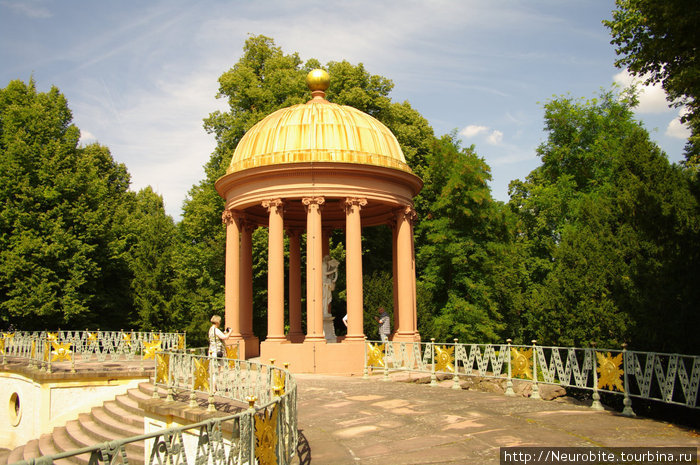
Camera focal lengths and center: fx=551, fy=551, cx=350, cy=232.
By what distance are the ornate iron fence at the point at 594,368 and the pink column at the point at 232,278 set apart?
251 inches

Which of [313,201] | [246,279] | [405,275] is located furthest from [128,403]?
[405,275]

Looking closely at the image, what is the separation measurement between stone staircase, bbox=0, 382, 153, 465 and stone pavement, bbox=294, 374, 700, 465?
4.58 m

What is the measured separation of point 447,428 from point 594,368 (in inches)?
159

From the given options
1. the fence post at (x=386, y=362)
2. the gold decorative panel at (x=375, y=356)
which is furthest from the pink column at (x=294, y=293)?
the fence post at (x=386, y=362)

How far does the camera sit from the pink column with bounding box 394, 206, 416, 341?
21703 mm

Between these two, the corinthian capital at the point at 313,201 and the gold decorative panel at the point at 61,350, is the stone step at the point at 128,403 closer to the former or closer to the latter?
the gold decorative panel at the point at 61,350

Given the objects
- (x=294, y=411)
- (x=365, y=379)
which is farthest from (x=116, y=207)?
(x=294, y=411)

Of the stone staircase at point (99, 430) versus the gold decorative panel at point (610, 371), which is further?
the stone staircase at point (99, 430)

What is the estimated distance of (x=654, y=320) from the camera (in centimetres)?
1297

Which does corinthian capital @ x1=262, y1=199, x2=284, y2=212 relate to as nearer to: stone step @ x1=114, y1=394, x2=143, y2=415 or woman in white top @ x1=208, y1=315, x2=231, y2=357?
woman in white top @ x1=208, y1=315, x2=231, y2=357

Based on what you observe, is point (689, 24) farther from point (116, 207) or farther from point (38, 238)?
point (116, 207)

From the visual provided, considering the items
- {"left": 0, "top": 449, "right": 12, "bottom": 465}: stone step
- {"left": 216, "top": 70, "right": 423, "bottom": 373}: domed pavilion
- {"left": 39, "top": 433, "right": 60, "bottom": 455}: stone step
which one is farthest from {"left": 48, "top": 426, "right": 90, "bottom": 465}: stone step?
{"left": 216, "top": 70, "right": 423, "bottom": 373}: domed pavilion

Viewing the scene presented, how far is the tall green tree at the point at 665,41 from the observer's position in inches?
409

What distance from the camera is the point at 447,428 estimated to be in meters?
9.90
